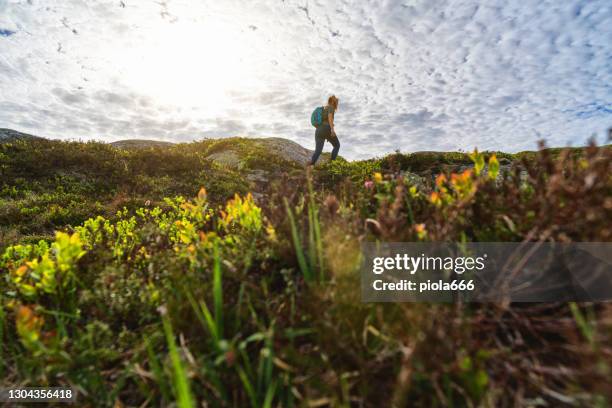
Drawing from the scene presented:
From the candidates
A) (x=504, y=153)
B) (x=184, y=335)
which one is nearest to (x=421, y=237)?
(x=184, y=335)

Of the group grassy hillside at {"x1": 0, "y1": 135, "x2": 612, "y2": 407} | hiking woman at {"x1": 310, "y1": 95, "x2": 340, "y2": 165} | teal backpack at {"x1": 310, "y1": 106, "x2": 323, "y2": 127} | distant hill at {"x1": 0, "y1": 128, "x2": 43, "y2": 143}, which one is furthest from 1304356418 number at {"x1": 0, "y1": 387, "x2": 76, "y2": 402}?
distant hill at {"x1": 0, "y1": 128, "x2": 43, "y2": 143}

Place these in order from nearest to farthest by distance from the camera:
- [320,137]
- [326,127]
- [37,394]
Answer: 1. [37,394]
2. [326,127]
3. [320,137]

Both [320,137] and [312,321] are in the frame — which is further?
[320,137]

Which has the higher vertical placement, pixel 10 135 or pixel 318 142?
pixel 10 135

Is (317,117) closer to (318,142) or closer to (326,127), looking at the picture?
→ (326,127)

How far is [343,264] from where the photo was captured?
1.88m

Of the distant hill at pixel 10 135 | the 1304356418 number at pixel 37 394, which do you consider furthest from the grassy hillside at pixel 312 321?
the distant hill at pixel 10 135

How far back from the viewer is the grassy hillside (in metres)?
1.41

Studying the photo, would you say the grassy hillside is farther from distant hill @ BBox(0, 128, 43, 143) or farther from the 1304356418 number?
distant hill @ BBox(0, 128, 43, 143)

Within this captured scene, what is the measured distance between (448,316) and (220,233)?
6.46ft

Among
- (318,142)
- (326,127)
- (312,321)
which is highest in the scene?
(326,127)

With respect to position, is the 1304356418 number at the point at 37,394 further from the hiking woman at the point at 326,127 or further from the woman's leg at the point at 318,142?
the woman's leg at the point at 318,142

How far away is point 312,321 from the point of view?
1.79 m

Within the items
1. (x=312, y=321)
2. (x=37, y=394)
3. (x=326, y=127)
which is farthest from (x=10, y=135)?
(x=312, y=321)
